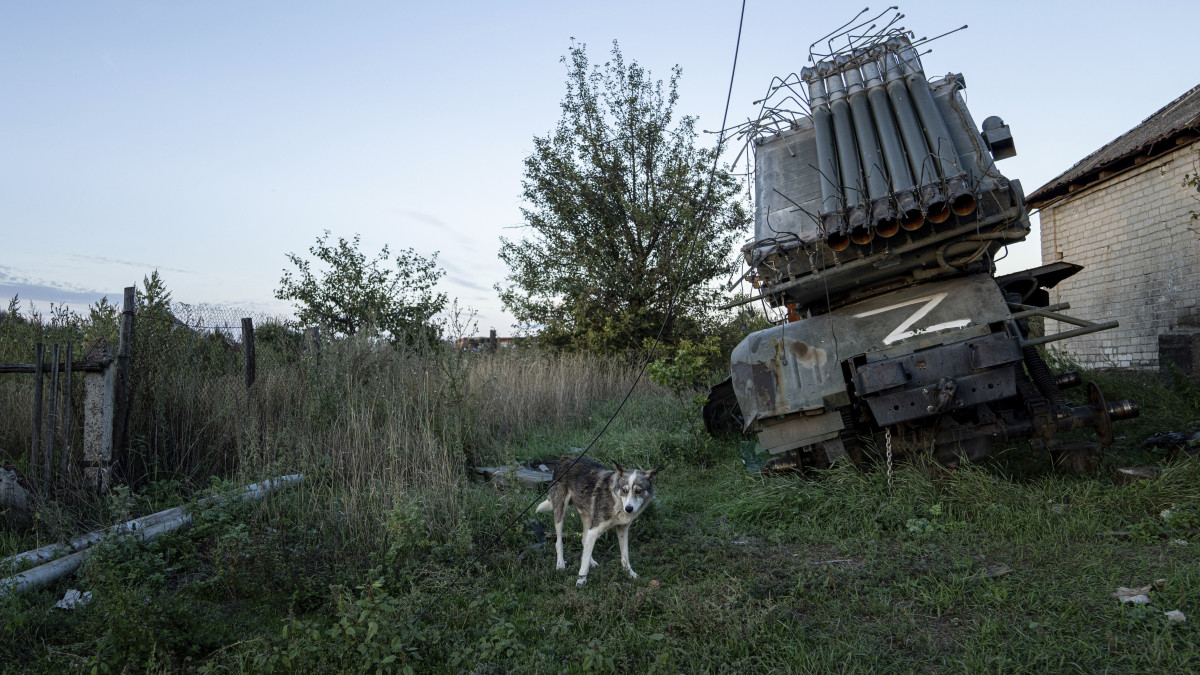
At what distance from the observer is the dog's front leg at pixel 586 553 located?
444cm

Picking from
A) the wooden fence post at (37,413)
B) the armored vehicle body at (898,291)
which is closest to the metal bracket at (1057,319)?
the armored vehicle body at (898,291)

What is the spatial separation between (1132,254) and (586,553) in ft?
38.9

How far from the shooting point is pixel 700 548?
4953mm

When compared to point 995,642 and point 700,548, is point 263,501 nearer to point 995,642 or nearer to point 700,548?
point 700,548

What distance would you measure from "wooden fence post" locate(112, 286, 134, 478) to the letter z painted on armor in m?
6.66

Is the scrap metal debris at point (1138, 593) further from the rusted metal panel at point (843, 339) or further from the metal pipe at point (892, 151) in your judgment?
the metal pipe at point (892, 151)

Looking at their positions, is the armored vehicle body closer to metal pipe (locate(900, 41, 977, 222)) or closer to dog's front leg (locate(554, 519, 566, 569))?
metal pipe (locate(900, 41, 977, 222))

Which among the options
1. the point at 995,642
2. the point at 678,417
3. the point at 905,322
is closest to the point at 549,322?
the point at 678,417

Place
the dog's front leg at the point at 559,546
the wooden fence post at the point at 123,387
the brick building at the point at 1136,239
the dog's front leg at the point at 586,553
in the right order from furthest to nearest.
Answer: the brick building at the point at 1136,239 < the wooden fence post at the point at 123,387 < the dog's front leg at the point at 559,546 < the dog's front leg at the point at 586,553

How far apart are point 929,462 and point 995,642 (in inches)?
104

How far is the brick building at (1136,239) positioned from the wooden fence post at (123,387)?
1265 centimetres

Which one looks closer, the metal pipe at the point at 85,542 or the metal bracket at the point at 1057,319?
the metal pipe at the point at 85,542

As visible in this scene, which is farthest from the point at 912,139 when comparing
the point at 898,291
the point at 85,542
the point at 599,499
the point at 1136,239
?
the point at 1136,239

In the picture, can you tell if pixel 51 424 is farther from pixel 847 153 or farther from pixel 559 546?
pixel 847 153
